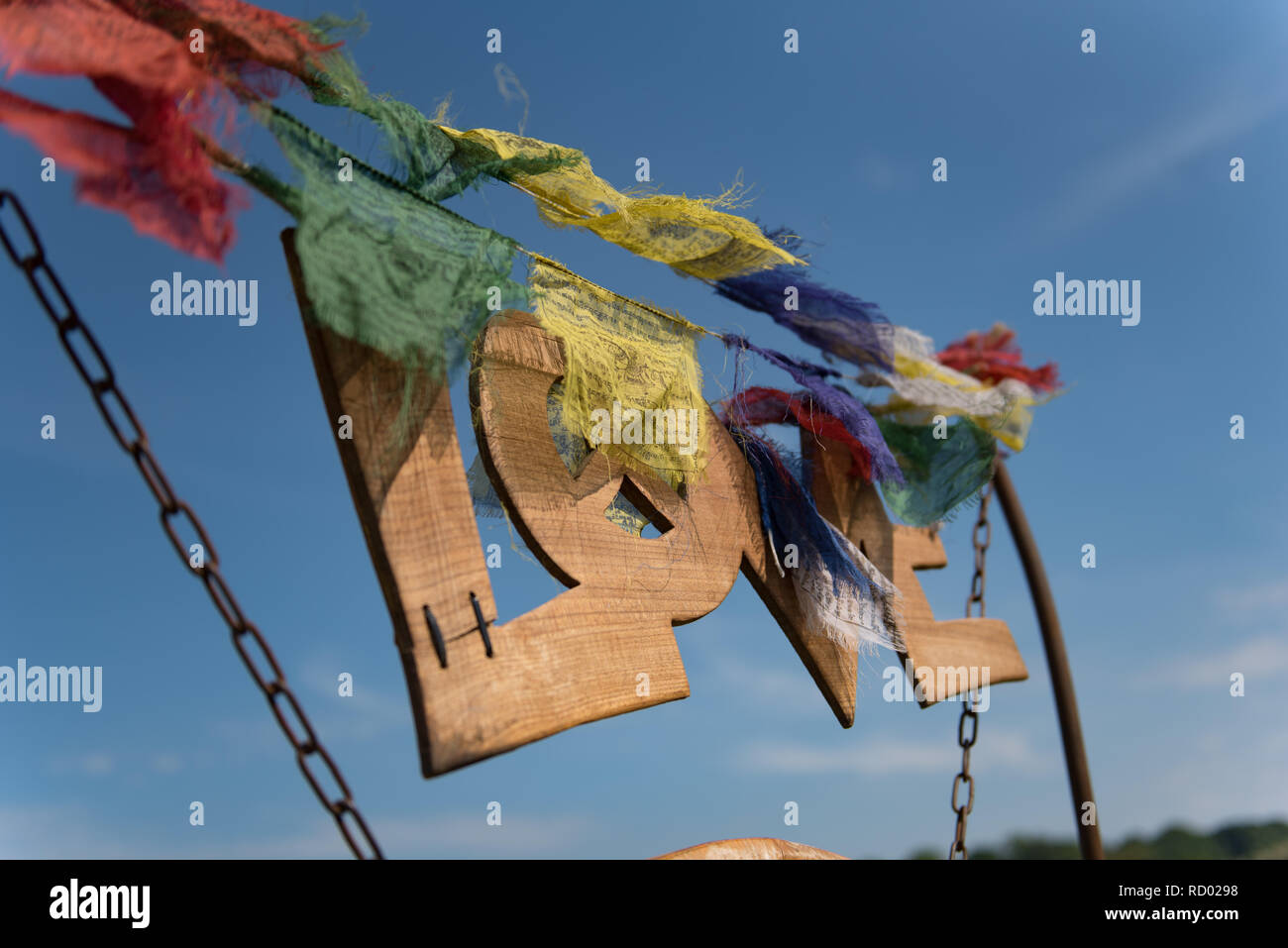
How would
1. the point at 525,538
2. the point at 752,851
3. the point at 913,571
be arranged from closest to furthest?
1. the point at 525,538
2. the point at 752,851
3. the point at 913,571

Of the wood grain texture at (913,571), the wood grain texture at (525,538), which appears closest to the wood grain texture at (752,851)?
the wood grain texture at (525,538)

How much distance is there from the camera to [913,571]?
2557 mm

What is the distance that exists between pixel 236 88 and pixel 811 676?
1541 mm

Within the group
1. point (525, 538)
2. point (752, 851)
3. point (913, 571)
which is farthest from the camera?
point (913, 571)

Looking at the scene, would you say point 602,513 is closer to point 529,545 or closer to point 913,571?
point 529,545


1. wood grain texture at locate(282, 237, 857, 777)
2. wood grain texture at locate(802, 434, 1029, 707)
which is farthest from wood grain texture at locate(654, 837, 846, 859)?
wood grain texture at locate(802, 434, 1029, 707)

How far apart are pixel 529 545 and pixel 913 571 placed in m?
1.38

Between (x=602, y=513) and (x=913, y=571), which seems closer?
(x=602, y=513)

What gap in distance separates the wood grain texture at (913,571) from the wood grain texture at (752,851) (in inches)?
24.1

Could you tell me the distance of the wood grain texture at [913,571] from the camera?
2.24 meters

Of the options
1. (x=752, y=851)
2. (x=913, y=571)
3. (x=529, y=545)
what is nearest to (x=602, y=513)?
(x=529, y=545)

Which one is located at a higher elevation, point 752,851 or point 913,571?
point 913,571

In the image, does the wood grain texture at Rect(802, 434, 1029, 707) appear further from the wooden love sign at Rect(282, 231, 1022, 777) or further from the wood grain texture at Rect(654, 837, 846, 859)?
the wood grain texture at Rect(654, 837, 846, 859)
